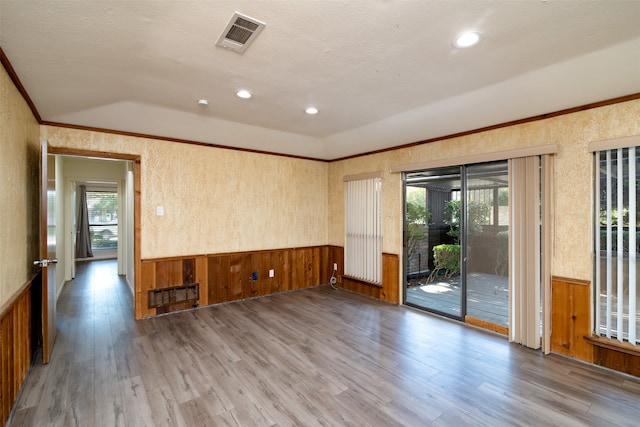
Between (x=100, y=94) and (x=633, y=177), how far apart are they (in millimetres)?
4951

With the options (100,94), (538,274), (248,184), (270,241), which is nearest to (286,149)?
(248,184)

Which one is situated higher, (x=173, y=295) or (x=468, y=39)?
(x=468, y=39)

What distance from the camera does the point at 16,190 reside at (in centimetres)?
238

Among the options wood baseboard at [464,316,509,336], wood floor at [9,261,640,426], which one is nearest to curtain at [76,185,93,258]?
wood floor at [9,261,640,426]

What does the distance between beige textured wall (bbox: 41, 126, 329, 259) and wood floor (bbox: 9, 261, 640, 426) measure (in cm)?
119

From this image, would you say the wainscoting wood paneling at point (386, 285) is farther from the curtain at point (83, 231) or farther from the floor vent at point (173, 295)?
the curtain at point (83, 231)

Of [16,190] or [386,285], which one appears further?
[386,285]

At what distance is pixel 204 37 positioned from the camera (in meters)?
1.98

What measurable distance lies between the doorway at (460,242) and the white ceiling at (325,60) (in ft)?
2.41

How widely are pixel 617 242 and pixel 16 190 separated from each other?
17.0 feet

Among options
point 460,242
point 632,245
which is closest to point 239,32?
point 460,242

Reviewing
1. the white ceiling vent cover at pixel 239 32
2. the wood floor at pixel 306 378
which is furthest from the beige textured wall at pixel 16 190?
the white ceiling vent cover at pixel 239 32

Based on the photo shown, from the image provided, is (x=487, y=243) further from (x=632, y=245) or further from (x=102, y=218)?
(x=102, y=218)

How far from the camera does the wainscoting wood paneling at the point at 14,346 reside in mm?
1925
